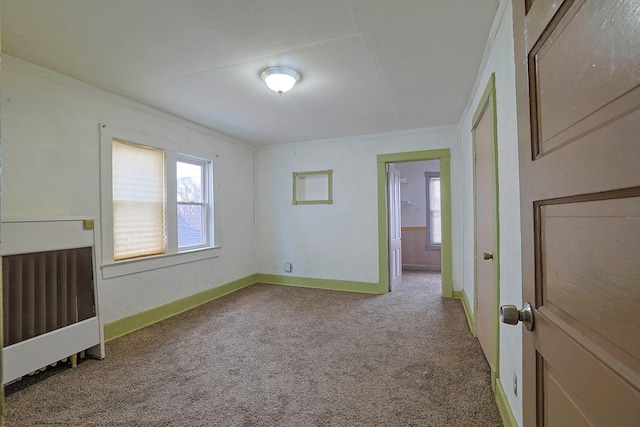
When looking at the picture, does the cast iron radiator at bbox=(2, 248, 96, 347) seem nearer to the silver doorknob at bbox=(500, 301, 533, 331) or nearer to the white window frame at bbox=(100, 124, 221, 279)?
the white window frame at bbox=(100, 124, 221, 279)

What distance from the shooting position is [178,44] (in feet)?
7.17

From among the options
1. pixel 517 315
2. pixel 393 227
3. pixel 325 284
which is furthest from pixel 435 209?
pixel 517 315

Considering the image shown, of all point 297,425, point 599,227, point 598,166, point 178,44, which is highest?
point 178,44

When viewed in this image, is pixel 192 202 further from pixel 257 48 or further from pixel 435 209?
pixel 435 209

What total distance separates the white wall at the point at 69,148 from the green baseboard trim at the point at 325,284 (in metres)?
1.29

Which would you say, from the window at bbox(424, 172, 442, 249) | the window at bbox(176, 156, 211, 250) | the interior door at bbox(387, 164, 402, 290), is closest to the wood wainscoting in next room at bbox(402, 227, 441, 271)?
the window at bbox(424, 172, 442, 249)

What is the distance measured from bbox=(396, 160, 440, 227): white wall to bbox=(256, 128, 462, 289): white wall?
6.83 feet

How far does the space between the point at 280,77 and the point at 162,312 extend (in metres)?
2.72

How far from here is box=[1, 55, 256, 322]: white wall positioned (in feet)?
7.66

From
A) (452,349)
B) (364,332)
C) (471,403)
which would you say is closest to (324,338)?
(364,332)

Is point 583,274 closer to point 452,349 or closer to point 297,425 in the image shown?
point 297,425

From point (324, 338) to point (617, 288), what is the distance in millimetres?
2572

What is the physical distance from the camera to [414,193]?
21.4 feet

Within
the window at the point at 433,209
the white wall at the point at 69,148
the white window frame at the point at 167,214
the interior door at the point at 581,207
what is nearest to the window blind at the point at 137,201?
the white window frame at the point at 167,214
